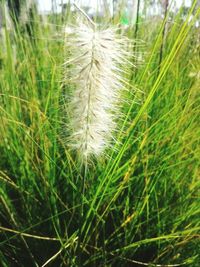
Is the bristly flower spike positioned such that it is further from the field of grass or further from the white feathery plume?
the field of grass

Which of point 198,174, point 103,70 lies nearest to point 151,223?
point 198,174

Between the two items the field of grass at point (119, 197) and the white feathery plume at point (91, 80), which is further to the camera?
the field of grass at point (119, 197)

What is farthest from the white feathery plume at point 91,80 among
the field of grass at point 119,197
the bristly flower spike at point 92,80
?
the field of grass at point 119,197

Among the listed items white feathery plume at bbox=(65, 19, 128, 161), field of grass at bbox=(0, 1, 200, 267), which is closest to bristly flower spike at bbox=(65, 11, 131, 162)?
white feathery plume at bbox=(65, 19, 128, 161)

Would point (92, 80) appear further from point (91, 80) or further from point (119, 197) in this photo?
point (119, 197)

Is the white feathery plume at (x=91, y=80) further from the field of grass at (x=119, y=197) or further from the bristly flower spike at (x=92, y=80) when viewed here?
the field of grass at (x=119, y=197)

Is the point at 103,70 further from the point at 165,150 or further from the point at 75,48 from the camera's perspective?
the point at 165,150

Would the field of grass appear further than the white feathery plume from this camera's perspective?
Yes

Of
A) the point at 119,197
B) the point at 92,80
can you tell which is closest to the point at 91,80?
the point at 92,80
